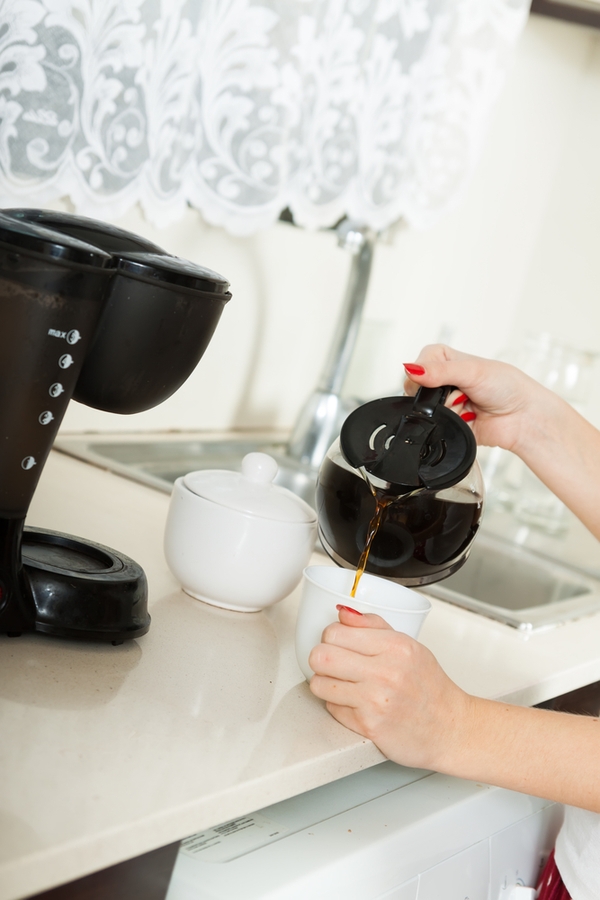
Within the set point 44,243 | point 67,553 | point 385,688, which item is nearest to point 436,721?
point 385,688

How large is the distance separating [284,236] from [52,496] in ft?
2.70

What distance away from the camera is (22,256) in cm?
61

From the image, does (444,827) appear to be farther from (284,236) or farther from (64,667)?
(284,236)

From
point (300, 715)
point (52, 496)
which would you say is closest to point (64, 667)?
point (300, 715)

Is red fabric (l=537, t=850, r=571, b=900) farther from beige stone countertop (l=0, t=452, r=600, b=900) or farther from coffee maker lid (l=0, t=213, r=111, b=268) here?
coffee maker lid (l=0, t=213, r=111, b=268)

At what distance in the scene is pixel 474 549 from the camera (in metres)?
1.62

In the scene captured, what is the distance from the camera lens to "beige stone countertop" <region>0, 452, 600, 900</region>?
0.53 meters

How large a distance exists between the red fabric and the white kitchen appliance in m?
0.02

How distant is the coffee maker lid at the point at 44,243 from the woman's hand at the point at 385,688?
1.08 ft

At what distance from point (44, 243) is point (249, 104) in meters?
0.72

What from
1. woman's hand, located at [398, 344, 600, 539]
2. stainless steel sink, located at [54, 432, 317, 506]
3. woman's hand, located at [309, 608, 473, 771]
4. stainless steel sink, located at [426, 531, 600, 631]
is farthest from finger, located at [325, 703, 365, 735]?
stainless steel sink, located at [426, 531, 600, 631]

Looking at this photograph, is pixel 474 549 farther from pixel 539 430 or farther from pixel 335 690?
pixel 335 690

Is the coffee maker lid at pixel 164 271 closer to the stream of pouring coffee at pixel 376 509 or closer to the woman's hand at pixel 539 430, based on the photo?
the stream of pouring coffee at pixel 376 509

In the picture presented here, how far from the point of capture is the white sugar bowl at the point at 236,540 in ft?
2.92
